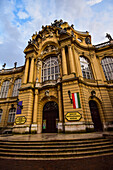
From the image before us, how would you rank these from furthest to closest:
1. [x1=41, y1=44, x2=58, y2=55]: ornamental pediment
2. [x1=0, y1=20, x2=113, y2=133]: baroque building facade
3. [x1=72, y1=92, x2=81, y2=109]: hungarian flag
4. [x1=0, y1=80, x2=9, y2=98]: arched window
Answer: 1. [x1=0, y1=80, x2=9, y2=98]: arched window
2. [x1=41, y1=44, x2=58, y2=55]: ornamental pediment
3. [x1=0, y1=20, x2=113, y2=133]: baroque building facade
4. [x1=72, y1=92, x2=81, y2=109]: hungarian flag

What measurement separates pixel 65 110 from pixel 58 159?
7.28 metres

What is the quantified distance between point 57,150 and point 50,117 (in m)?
9.05

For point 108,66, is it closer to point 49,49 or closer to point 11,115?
point 49,49

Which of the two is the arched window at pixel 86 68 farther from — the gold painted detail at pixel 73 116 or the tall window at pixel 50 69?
the gold painted detail at pixel 73 116

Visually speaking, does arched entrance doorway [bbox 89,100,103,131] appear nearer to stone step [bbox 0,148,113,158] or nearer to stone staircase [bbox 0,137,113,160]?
stone staircase [bbox 0,137,113,160]

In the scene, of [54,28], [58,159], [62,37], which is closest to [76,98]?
[58,159]

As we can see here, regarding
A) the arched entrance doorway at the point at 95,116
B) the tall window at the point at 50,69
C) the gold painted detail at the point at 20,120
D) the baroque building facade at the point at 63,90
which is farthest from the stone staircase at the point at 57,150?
the tall window at the point at 50,69

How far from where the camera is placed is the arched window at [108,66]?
1675cm

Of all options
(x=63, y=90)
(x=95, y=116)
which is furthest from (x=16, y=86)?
(x=95, y=116)

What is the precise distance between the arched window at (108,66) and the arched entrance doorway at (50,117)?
11.6m

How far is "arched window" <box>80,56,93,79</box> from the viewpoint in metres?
15.9

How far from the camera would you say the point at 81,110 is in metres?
10.8

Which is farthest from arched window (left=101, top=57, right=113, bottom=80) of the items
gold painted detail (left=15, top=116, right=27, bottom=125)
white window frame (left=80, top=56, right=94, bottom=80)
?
gold painted detail (left=15, top=116, right=27, bottom=125)

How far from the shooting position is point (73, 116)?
1073cm
